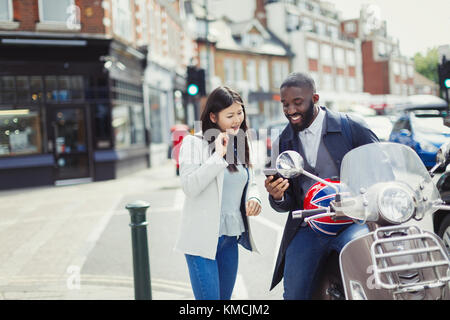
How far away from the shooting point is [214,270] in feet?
7.64

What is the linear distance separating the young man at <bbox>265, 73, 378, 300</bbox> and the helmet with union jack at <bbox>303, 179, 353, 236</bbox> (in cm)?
3

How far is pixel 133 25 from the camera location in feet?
51.9

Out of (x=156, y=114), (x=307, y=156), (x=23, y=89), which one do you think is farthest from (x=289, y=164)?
(x=156, y=114)

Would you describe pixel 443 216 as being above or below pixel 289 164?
below

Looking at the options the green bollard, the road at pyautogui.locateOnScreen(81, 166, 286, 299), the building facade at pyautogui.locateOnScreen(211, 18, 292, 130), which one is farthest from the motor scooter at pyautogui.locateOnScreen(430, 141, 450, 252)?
the building facade at pyautogui.locateOnScreen(211, 18, 292, 130)

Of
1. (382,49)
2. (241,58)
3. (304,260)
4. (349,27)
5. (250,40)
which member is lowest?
(304,260)

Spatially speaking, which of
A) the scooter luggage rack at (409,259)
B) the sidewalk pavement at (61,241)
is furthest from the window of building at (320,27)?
the sidewalk pavement at (61,241)

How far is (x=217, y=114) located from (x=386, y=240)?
0.89 meters

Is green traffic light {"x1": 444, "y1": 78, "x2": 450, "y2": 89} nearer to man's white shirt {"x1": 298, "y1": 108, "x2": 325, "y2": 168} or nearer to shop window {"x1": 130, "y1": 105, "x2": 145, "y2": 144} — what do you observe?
man's white shirt {"x1": 298, "y1": 108, "x2": 325, "y2": 168}

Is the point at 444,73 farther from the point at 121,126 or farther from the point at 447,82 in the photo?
the point at 121,126
